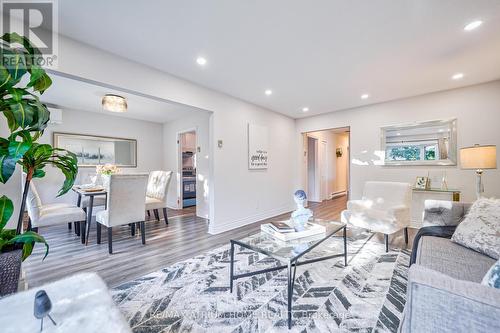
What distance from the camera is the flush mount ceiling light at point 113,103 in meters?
3.47

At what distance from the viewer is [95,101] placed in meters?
4.16

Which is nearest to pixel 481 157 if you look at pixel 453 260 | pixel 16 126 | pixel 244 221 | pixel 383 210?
pixel 383 210

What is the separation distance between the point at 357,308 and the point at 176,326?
1.35 metres

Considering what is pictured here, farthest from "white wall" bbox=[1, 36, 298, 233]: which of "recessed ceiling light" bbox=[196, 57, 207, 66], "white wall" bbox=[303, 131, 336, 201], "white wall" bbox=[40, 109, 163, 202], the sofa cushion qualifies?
"white wall" bbox=[40, 109, 163, 202]

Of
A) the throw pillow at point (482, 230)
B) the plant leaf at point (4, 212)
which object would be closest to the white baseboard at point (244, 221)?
the plant leaf at point (4, 212)

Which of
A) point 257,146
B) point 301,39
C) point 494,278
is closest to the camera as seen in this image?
point 494,278

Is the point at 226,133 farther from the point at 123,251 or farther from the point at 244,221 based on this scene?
the point at 123,251

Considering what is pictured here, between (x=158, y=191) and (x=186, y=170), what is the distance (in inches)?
63.9

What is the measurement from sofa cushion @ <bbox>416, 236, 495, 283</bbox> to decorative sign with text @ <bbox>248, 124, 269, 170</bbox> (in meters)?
2.93

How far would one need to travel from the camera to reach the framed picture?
11.7ft

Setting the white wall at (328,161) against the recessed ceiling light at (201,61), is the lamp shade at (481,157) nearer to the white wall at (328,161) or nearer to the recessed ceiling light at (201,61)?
the recessed ceiling light at (201,61)

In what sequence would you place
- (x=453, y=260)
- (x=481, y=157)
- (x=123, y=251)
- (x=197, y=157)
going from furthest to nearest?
1. (x=197, y=157)
2. (x=123, y=251)
3. (x=481, y=157)
4. (x=453, y=260)

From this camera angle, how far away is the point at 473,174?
3.27m

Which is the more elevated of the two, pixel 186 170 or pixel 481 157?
pixel 481 157
